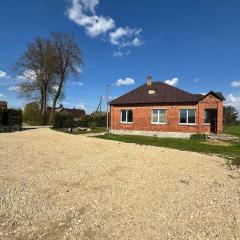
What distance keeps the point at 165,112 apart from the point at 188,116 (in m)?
2.16

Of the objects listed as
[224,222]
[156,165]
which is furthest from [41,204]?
[156,165]

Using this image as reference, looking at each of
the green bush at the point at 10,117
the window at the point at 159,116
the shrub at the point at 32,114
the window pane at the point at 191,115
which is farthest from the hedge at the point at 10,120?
the shrub at the point at 32,114

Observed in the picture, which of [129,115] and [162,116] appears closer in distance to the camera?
[162,116]

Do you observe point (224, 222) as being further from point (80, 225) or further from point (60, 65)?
point (60, 65)

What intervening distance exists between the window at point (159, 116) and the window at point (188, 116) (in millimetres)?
1585

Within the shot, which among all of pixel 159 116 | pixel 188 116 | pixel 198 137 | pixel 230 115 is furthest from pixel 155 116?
pixel 230 115

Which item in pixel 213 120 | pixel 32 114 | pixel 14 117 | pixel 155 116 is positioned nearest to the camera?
pixel 213 120

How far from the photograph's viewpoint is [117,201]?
562 centimetres

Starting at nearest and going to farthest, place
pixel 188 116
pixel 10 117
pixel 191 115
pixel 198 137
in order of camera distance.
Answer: pixel 198 137, pixel 191 115, pixel 188 116, pixel 10 117

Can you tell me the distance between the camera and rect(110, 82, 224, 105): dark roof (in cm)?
2219

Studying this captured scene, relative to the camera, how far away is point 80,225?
445 cm

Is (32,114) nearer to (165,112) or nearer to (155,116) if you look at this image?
A: (155,116)

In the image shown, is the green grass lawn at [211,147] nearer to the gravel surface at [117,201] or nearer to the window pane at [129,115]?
the gravel surface at [117,201]

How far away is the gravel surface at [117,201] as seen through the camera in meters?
4.29
